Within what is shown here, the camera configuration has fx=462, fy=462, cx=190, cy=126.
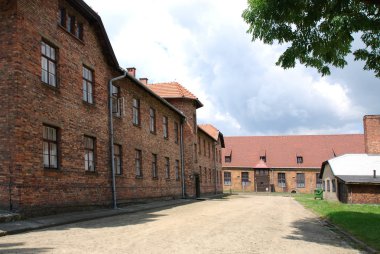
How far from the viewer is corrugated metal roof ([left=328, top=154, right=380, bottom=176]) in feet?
105

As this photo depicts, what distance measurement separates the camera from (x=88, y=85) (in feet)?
65.3

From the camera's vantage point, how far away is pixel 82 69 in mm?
19047

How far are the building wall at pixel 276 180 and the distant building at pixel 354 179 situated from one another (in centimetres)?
2705

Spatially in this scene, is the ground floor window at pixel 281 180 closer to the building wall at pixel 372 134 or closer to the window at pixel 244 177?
the window at pixel 244 177

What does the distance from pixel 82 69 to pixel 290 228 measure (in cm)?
Result: 1058

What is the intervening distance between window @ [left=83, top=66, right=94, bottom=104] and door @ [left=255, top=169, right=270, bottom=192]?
158 ft

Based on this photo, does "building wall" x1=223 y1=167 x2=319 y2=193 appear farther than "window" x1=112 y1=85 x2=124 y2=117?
Yes

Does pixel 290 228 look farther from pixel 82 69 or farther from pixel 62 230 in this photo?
pixel 82 69

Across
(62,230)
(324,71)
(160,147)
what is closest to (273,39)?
(324,71)

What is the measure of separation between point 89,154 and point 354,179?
62.3 ft

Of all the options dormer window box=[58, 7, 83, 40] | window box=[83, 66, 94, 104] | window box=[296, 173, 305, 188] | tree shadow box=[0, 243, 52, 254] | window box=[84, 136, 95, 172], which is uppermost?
dormer window box=[58, 7, 83, 40]

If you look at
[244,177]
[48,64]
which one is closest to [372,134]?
[48,64]

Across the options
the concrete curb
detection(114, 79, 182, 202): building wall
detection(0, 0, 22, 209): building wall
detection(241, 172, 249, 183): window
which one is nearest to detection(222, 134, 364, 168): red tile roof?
detection(241, 172, 249, 183): window

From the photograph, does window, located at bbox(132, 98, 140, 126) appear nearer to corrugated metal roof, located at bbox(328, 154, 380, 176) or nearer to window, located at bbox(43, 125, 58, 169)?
window, located at bbox(43, 125, 58, 169)
